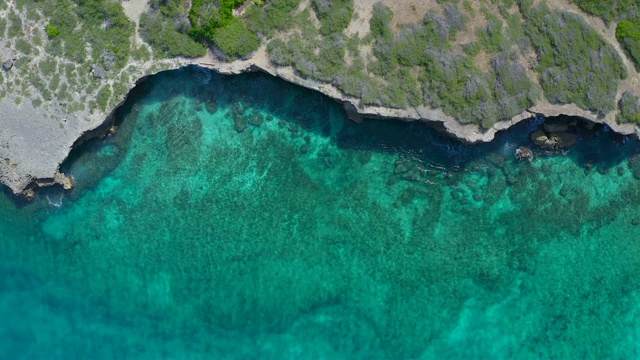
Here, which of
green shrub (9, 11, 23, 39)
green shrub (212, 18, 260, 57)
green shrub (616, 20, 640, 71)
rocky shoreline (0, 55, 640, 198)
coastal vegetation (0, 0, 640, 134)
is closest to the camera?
coastal vegetation (0, 0, 640, 134)

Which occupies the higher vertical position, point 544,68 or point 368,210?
point 544,68

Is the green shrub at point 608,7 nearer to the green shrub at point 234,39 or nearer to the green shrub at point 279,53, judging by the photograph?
the green shrub at point 279,53

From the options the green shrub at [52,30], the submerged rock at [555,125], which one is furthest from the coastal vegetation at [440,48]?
the green shrub at [52,30]

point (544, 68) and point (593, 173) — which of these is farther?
point (593, 173)

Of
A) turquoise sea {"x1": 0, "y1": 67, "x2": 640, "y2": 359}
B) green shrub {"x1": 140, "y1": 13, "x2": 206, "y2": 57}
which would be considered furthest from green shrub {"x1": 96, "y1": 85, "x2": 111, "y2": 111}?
green shrub {"x1": 140, "y1": 13, "x2": 206, "y2": 57}

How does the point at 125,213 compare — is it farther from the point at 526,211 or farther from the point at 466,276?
the point at 526,211

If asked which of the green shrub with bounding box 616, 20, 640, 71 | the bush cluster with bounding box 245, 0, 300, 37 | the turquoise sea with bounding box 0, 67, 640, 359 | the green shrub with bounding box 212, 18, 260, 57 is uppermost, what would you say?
the green shrub with bounding box 616, 20, 640, 71

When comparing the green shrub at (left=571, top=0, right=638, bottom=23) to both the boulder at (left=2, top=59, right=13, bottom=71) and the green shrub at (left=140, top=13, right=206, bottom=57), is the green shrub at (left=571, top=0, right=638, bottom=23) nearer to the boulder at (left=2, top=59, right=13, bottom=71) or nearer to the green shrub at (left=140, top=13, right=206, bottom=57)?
the green shrub at (left=140, top=13, right=206, bottom=57)

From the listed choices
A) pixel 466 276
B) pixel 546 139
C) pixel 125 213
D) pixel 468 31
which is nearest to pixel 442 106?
pixel 468 31
